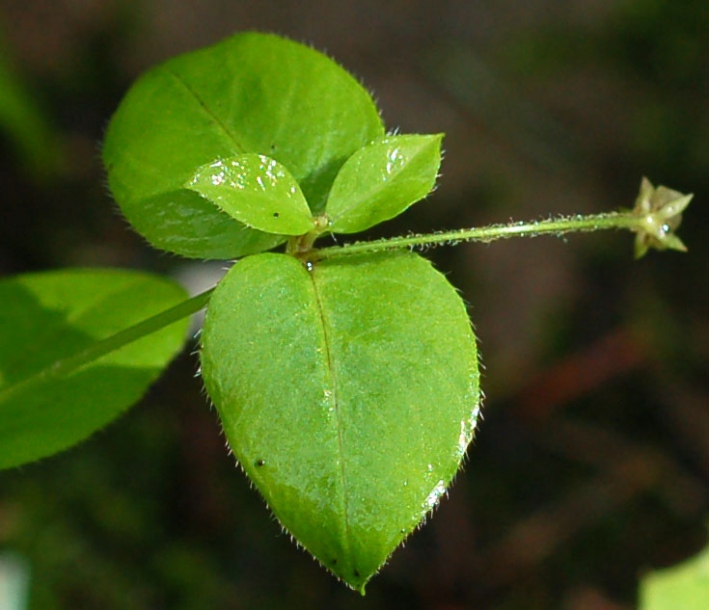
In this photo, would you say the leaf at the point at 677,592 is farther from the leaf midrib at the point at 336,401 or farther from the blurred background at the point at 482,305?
the blurred background at the point at 482,305

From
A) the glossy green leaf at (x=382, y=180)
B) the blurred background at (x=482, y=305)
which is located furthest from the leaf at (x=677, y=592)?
the blurred background at (x=482, y=305)

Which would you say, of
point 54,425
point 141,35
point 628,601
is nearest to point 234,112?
point 54,425

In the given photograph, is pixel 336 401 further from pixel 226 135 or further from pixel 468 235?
pixel 226 135

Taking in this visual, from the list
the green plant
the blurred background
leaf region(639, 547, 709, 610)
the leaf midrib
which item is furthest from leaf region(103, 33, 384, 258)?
the blurred background

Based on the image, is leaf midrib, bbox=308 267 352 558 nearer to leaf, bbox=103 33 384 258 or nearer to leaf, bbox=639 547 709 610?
leaf, bbox=103 33 384 258

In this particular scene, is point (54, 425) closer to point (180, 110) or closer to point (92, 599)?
point (180, 110)

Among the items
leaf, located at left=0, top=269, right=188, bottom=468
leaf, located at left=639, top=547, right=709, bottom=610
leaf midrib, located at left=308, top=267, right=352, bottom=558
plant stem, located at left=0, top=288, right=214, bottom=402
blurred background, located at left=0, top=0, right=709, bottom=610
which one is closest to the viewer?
leaf midrib, located at left=308, top=267, right=352, bottom=558

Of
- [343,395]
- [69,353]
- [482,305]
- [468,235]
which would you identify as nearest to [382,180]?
[468,235]
